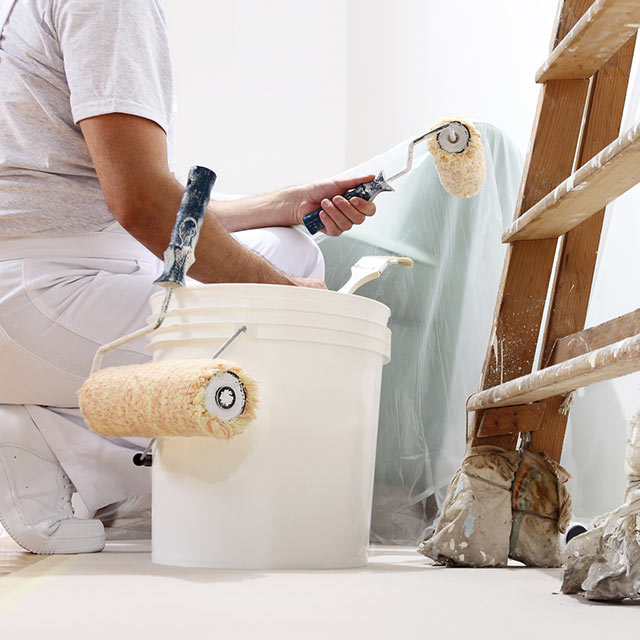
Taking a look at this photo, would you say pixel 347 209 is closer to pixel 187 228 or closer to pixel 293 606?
pixel 187 228

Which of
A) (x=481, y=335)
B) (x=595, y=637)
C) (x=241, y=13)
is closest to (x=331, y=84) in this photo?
(x=241, y=13)

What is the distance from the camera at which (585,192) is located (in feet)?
2.89

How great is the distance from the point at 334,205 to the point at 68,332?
440mm

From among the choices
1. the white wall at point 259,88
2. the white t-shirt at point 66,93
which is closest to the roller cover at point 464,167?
the white t-shirt at point 66,93

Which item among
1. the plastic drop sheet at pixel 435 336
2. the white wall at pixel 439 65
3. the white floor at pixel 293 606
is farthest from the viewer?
the white wall at pixel 439 65

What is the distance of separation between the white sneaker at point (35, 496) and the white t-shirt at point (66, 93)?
280mm

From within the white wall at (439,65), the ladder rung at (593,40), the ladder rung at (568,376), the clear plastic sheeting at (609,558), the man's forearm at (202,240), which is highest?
the white wall at (439,65)

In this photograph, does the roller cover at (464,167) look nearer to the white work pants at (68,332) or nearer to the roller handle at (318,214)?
the roller handle at (318,214)

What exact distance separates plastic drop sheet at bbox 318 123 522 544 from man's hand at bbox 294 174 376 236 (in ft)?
0.43

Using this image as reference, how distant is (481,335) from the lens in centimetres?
131

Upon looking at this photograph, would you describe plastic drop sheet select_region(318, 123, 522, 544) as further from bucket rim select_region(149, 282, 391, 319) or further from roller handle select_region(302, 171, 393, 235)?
bucket rim select_region(149, 282, 391, 319)

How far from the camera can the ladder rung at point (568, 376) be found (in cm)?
73

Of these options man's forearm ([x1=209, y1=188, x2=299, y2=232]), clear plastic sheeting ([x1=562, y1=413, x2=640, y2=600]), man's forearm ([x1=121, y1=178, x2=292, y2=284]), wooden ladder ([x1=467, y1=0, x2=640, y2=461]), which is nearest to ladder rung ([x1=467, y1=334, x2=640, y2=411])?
wooden ladder ([x1=467, y1=0, x2=640, y2=461])

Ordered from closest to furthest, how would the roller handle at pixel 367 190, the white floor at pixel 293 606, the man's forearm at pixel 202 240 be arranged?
the white floor at pixel 293 606, the man's forearm at pixel 202 240, the roller handle at pixel 367 190
